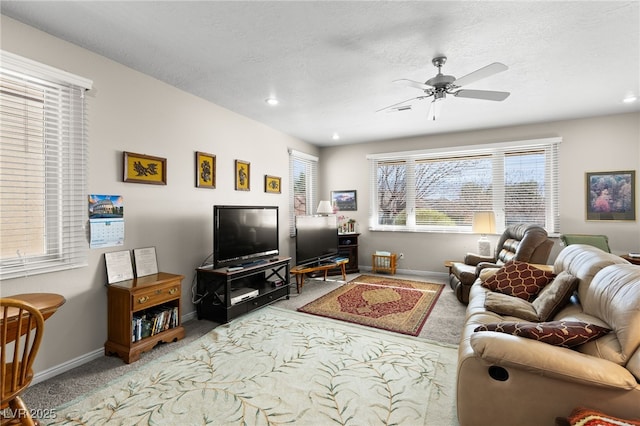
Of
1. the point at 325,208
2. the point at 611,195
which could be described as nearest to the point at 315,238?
the point at 325,208

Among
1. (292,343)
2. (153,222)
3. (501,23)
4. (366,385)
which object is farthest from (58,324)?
(501,23)

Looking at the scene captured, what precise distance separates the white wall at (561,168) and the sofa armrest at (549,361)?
3.98 metres

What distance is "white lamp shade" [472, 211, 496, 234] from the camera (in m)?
4.59

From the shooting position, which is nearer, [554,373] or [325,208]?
[554,373]

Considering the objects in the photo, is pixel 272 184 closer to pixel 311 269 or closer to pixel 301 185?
pixel 301 185

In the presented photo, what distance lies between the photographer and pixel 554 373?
1.38 meters

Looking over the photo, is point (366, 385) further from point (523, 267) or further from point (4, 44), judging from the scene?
point (4, 44)

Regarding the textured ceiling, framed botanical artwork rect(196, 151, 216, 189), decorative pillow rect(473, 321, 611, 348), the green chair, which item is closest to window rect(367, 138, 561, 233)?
the green chair

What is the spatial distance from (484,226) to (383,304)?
2.14 meters

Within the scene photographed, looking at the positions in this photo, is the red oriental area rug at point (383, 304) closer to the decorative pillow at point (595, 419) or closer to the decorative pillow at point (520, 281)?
the decorative pillow at point (520, 281)

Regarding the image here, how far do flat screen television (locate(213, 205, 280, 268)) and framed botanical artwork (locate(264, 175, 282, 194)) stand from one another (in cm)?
70

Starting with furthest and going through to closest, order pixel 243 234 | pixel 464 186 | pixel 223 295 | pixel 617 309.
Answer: pixel 464 186 → pixel 243 234 → pixel 223 295 → pixel 617 309

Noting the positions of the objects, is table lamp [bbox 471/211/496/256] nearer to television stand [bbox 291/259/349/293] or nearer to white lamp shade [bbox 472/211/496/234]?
white lamp shade [bbox 472/211/496/234]

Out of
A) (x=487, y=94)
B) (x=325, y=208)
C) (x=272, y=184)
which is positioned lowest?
(x=325, y=208)
